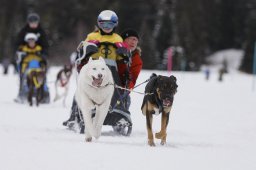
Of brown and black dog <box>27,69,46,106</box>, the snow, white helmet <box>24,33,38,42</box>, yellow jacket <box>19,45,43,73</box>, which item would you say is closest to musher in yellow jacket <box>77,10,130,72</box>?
brown and black dog <box>27,69,46,106</box>

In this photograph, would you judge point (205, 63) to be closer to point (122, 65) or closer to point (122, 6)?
→ point (122, 6)

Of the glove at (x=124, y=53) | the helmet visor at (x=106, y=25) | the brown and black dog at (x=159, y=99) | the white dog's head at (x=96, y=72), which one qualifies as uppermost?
the helmet visor at (x=106, y=25)

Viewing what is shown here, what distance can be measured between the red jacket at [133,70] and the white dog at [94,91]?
1.25m

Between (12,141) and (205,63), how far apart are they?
81.0 metres

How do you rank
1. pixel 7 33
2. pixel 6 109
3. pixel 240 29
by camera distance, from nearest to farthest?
pixel 6 109, pixel 7 33, pixel 240 29

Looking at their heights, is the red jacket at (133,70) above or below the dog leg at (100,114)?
above

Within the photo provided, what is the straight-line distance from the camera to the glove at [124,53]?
10.1 meters

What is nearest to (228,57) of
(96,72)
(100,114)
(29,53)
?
(29,53)

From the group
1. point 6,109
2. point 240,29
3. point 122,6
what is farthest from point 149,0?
point 6,109

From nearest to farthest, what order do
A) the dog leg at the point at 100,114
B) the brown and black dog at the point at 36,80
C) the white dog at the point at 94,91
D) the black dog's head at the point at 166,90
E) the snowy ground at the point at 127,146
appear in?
the snowy ground at the point at 127,146 < the black dog's head at the point at 166,90 < the white dog at the point at 94,91 < the dog leg at the point at 100,114 < the brown and black dog at the point at 36,80

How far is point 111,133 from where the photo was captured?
1073 centimetres

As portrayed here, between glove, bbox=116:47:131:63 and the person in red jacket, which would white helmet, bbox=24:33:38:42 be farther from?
glove, bbox=116:47:131:63

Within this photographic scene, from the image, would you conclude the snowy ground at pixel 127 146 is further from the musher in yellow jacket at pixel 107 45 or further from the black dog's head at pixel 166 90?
the musher in yellow jacket at pixel 107 45

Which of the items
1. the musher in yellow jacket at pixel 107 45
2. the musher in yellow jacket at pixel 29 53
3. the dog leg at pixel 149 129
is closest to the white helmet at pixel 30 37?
the musher in yellow jacket at pixel 29 53
